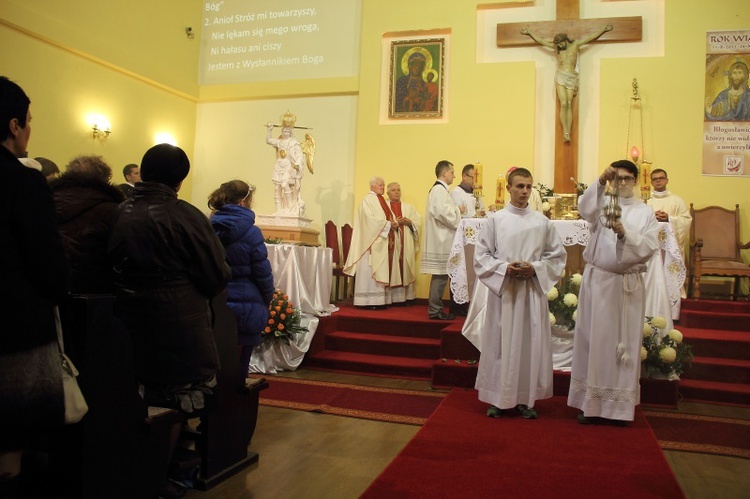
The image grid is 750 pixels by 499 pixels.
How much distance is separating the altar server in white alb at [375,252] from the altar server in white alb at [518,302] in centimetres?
335

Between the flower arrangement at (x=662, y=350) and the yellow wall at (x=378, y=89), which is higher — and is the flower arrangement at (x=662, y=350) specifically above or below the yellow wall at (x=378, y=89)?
below

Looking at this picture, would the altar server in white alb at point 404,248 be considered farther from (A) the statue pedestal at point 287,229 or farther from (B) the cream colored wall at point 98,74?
(B) the cream colored wall at point 98,74

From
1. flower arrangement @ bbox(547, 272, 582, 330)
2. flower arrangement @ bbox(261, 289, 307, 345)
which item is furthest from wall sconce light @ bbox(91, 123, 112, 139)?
flower arrangement @ bbox(547, 272, 582, 330)

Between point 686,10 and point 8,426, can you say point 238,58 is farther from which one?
point 8,426

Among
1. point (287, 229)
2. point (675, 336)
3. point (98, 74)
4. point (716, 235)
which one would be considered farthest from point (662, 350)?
point (98, 74)

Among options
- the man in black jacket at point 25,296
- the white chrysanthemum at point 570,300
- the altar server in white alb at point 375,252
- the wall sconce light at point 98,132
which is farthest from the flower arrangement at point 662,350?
the wall sconce light at point 98,132

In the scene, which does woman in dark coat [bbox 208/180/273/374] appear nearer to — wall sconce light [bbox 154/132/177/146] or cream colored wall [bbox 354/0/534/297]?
cream colored wall [bbox 354/0/534/297]

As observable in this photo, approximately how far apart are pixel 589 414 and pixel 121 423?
3051mm

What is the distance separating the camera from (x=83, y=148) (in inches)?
334

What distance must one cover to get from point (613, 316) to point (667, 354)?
1.02 meters

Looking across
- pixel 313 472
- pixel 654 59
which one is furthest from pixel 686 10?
pixel 313 472

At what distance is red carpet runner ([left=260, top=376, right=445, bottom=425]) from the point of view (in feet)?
15.6

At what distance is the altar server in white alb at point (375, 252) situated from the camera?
26.0 ft

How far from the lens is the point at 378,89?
964 centimetres
